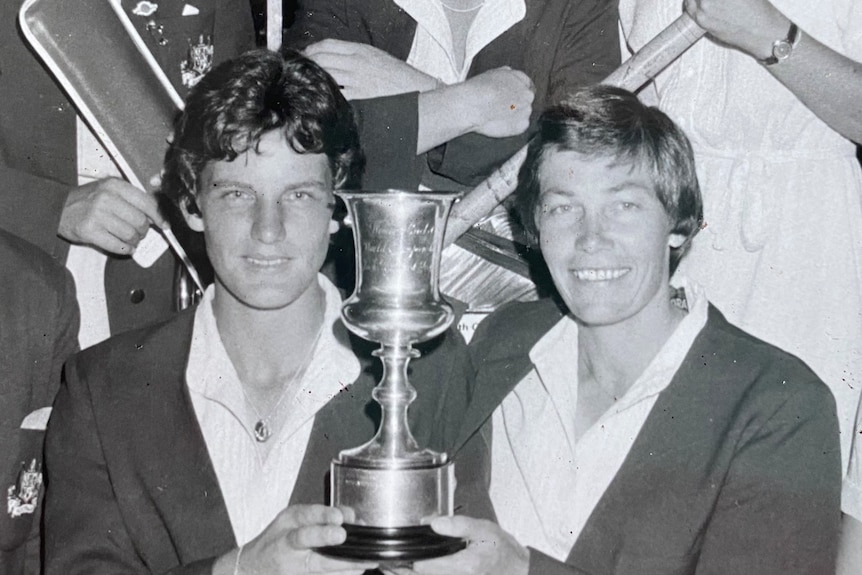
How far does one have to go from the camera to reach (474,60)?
1.95m

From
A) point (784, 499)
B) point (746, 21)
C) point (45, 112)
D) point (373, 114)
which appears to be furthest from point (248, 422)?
point (746, 21)

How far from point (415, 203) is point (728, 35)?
597mm

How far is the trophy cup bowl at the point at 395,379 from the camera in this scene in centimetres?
142

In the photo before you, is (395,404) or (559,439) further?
(559,439)

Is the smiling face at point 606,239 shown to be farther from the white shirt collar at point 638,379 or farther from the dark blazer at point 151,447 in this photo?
the dark blazer at point 151,447

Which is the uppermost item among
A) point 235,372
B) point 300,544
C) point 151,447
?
point 235,372

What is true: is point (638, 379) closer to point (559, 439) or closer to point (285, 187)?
point (559, 439)

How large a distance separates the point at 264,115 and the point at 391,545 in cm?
68

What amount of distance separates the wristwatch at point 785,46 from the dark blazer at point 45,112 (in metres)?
0.83

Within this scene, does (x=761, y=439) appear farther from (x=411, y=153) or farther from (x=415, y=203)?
(x=411, y=153)

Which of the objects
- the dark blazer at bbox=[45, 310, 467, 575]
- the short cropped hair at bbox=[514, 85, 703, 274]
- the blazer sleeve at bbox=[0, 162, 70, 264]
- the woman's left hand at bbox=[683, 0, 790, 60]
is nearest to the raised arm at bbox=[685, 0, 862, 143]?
the woman's left hand at bbox=[683, 0, 790, 60]

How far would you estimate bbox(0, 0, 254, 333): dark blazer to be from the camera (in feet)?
6.46

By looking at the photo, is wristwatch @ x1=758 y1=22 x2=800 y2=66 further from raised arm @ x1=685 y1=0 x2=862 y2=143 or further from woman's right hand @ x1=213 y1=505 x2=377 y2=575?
woman's right hand @ x1=213 y1=505 x2=377 y2=575

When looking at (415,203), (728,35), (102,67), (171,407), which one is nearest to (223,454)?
(171,407)
